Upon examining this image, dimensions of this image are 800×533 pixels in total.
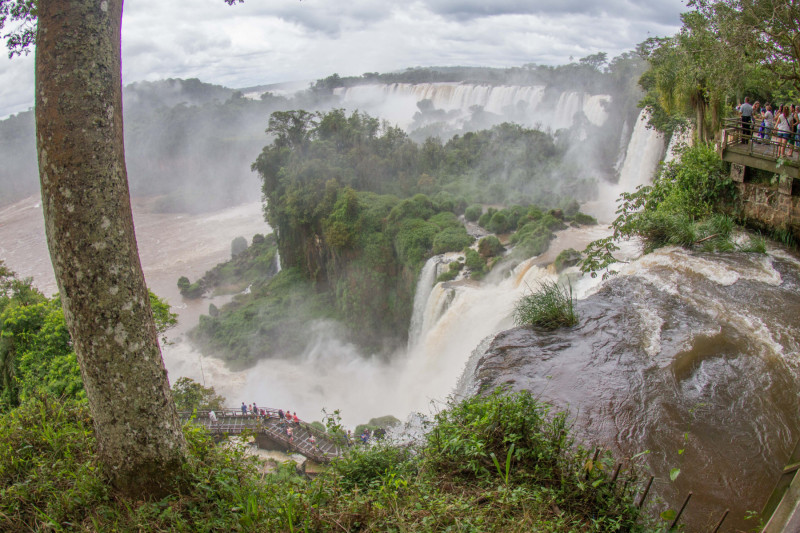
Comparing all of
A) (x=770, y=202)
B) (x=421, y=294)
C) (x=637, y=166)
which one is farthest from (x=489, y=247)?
(x=637, y=166)

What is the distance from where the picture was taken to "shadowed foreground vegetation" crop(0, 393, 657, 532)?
2.93 metres

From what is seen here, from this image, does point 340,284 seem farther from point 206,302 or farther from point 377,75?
point 377,75

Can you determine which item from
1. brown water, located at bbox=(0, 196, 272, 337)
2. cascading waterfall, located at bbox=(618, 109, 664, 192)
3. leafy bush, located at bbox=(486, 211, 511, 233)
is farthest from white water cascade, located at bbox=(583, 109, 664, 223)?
brown water, located at bbox=(0, 196, 272, 337)

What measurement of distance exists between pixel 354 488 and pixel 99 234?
2364 mm

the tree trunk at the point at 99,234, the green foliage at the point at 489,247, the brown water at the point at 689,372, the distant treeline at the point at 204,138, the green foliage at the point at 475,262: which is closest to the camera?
the tree trunk at the point at 99,234

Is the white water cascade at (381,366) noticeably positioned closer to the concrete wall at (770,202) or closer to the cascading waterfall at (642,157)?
the concrete wall at (770,202)

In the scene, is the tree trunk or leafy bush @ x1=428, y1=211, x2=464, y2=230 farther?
leafy bush @ x1=428, y1=211, x2=464, y2=230

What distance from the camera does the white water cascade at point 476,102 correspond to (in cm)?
3691

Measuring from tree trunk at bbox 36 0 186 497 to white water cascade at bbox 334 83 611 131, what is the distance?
3438 cm

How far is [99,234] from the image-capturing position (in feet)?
9.59

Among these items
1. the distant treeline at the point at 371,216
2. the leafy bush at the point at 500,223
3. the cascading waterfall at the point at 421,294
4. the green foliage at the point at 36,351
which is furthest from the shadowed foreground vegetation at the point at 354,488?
the leafy bush at the point at 500,223

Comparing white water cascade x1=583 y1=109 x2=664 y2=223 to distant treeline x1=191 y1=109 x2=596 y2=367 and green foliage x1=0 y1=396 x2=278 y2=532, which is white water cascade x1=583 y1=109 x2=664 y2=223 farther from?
green foliage x1=0 y1=396 x2=278 y2=532

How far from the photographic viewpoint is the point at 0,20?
161 inches

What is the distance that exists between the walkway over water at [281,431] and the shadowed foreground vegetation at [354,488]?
9.35m
